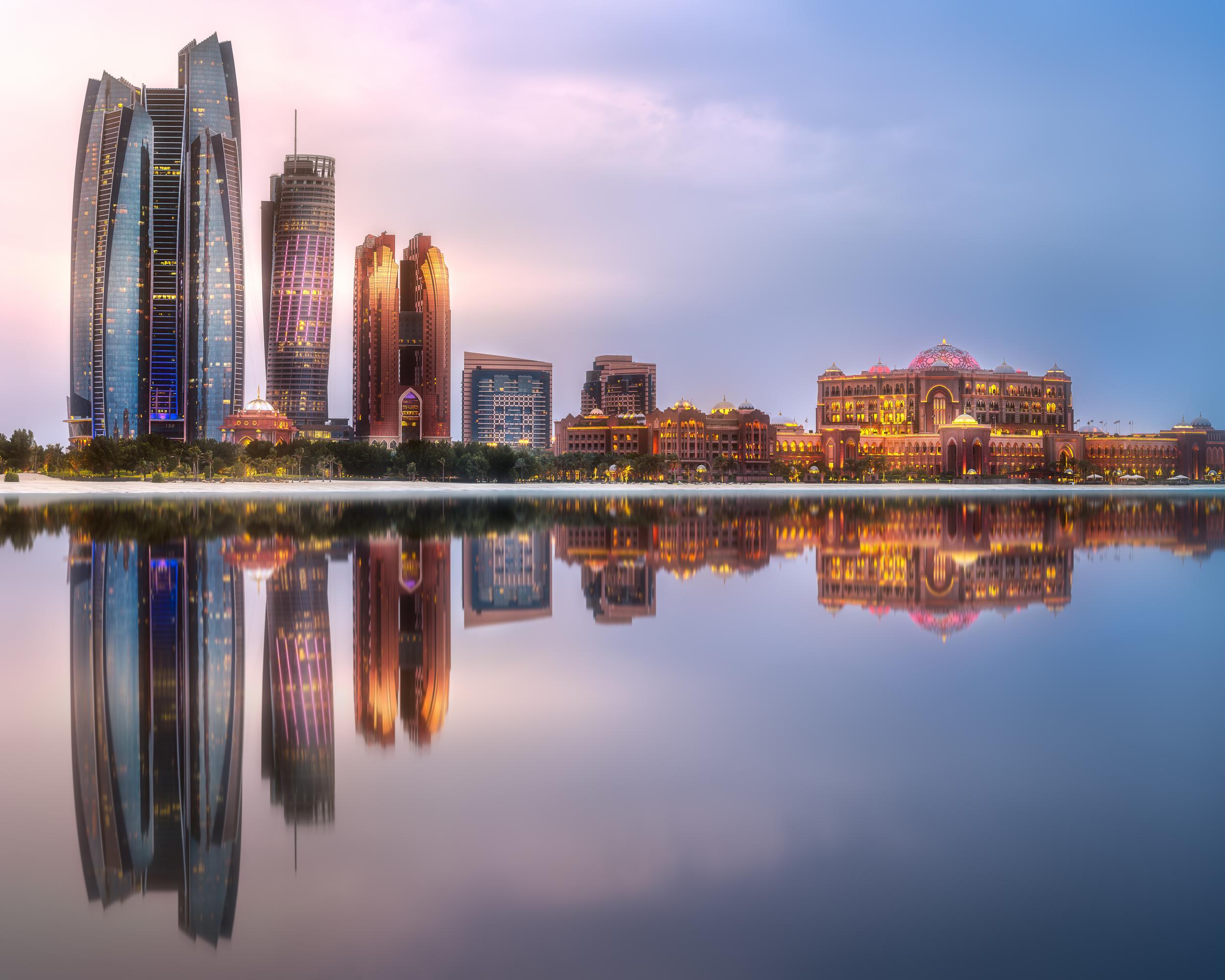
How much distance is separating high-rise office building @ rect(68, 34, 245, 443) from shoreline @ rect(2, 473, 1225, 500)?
8644 cm

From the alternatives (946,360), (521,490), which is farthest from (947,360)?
(521,490)

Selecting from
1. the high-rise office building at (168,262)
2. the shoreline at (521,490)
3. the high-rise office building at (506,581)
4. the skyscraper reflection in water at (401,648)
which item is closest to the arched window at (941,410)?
the shoreline at (521,490)

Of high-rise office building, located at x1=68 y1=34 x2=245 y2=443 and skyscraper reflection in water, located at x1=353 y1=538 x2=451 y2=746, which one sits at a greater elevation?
high-rise office building, located at x1=68 y1=34 x2=245 y2=443

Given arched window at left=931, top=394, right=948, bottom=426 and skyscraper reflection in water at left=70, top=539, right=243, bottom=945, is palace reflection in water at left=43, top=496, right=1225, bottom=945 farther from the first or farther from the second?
arched window at left=931, top=394, right=948, bottom=426

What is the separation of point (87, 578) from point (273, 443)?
106798mm

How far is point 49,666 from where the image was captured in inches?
507

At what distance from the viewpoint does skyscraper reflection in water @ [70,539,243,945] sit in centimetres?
681

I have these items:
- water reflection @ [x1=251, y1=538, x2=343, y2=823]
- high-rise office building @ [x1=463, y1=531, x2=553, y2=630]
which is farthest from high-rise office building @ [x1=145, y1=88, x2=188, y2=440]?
water reflection @ [x1=251, y1=538, x2=343, y2=823]

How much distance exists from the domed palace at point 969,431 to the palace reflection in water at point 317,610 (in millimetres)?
113352

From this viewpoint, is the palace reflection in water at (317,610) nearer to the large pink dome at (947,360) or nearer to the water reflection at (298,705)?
the water reflection at (298,705)

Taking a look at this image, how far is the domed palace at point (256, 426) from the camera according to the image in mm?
132625

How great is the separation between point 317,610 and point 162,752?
8490mm

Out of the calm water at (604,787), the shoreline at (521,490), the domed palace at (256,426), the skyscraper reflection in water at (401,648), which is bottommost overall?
the calm water at (604,787)

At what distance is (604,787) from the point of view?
8.39 m
